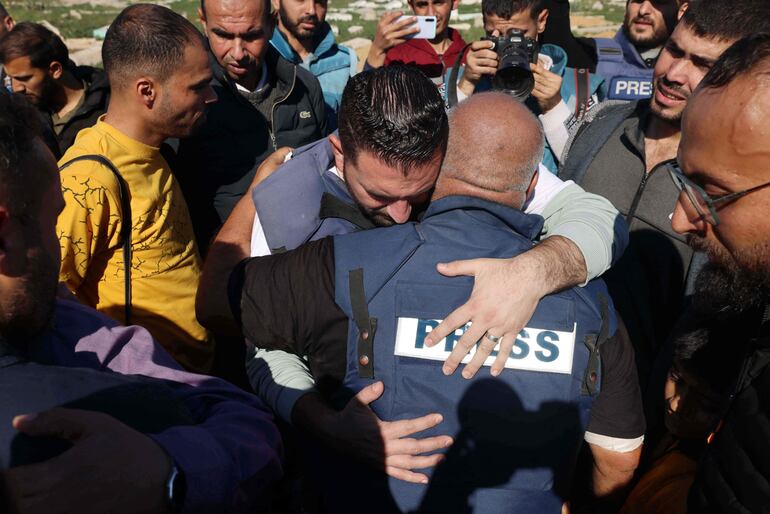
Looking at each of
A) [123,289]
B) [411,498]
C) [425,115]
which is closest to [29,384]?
[411,498]

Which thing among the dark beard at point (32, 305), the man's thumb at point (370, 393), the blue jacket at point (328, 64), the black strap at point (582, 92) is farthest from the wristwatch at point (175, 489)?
the blue jacket at point (328, 64)

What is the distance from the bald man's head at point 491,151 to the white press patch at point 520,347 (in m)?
0.40

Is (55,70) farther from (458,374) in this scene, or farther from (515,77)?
(458,374)

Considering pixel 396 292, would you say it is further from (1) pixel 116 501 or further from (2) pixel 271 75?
(2) pixel 271 75

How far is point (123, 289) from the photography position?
2559 mm

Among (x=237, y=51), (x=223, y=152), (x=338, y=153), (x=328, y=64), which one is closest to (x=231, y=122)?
(x=223, y=152)

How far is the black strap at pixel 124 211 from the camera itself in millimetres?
2445

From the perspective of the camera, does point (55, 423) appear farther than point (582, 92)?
No

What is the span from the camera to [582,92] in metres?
3.86

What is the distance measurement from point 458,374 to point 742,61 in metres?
1.08

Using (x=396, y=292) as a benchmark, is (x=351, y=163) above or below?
above

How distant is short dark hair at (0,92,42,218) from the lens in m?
1.24

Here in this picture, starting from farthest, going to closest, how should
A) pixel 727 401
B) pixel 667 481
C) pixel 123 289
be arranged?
pixel 123 289, pixel 667 481, pixel 727 401

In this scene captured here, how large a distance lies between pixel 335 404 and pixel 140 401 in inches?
26.0
